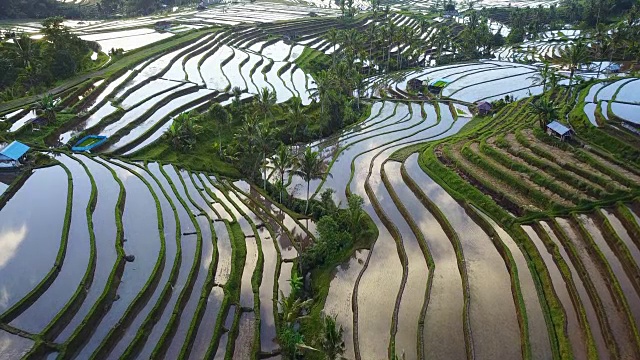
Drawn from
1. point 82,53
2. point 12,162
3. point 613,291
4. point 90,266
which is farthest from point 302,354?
point 82,53

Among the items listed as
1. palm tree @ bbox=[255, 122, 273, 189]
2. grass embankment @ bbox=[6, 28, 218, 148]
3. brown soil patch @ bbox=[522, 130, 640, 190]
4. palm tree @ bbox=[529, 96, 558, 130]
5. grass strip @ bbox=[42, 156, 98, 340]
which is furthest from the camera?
palm tree @ bbox=[529, 96, 558, 130]

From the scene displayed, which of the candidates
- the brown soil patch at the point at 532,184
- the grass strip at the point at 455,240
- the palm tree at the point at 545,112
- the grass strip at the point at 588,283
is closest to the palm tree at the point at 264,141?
the grass strip at the point at 455,240

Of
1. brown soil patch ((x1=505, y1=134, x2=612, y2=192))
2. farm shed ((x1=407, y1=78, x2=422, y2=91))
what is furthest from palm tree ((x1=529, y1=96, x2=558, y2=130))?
farm shed ((x1=407, y1=78, x2=422, y2=91))

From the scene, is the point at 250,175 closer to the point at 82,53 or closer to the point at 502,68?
the point at 82,53

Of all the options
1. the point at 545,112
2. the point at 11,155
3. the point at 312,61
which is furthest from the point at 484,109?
→ the point at 11,155

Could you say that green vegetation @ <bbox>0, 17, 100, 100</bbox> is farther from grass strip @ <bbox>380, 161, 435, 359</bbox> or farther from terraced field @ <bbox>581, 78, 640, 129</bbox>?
terraced field @ <bbox>581, 78, 640, 129</bbox>

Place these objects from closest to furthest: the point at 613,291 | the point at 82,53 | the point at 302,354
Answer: the point at 302,354, the point at 613,291, the point at 82,53

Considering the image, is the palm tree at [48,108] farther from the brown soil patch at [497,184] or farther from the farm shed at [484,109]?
the farm shed at [484,109]
